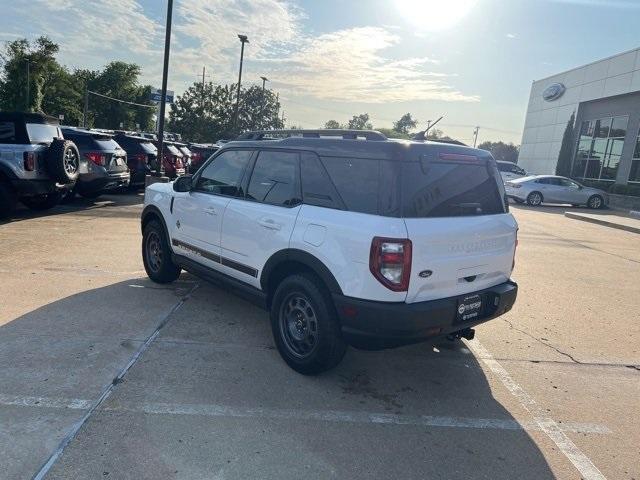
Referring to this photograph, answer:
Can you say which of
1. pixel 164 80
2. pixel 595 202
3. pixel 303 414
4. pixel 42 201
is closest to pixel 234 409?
pixel 303 414

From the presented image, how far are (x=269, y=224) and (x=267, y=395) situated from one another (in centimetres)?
138

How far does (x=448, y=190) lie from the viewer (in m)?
3.57

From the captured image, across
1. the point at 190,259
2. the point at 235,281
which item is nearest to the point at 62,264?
Result: the point at 190,259

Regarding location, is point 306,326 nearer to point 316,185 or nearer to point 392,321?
point 392,321

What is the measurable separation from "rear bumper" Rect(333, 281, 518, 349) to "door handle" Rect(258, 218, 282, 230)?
846 mm

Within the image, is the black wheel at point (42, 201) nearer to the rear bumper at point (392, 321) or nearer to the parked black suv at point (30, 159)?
the parked black suv at point (30, 159)

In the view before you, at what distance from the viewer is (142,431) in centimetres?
291

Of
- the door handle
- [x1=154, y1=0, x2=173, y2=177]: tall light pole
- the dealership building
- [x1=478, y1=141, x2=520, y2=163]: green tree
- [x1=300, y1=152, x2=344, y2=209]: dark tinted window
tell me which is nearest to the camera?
[x1=300, y1=152, x2=344, y2=209]: dark tinted window

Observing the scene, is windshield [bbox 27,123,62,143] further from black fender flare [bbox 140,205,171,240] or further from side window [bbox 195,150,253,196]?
side window [bbox 195,150,253,196]

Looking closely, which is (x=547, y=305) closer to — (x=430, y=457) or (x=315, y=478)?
(x=430, y=457)

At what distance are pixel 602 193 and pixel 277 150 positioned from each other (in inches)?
908

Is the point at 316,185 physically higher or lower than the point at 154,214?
higher

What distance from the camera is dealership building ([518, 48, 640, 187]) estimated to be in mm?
25688

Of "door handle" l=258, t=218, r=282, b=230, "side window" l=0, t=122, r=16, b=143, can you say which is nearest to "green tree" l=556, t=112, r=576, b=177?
"side window" l=0, t=122, r=16, b=143
